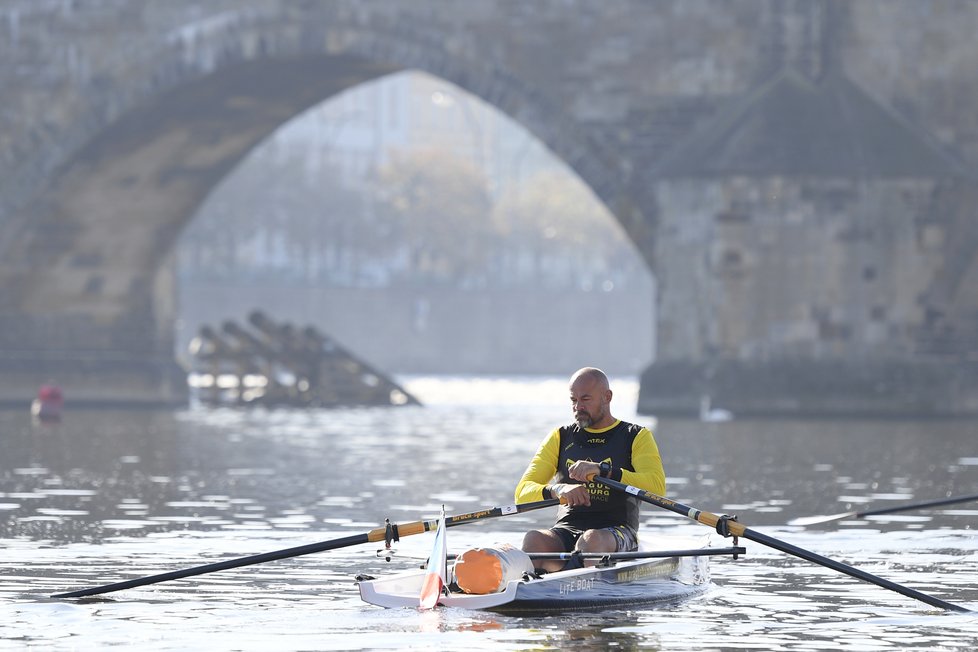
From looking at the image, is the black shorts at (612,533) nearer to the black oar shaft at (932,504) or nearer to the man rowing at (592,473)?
the man rowing at (592,473)

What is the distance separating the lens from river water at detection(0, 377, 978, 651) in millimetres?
12211

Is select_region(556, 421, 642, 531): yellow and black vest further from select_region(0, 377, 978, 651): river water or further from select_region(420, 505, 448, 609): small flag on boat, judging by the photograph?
select_region(420, 505, 448, 609): small flag on boat

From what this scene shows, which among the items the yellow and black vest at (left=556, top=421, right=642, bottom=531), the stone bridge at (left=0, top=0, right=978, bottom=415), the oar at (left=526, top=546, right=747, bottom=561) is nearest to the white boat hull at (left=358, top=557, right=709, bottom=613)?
the oar at (left=526, top=546, right=747, bottom=561)

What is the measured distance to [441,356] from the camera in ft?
273

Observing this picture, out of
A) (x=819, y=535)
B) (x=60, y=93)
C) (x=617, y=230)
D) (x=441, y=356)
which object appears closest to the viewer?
(x=819, y=535)

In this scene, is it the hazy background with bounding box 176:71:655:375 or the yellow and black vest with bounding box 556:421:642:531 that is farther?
the hazy background with bounding box 176:71:655:375

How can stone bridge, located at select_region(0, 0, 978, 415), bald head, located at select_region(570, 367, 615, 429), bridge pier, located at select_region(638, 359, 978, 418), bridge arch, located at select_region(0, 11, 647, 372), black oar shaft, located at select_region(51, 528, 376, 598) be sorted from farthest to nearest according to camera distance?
bridge arch, located at select_region(0, 11, 647, 372)
stone bridge, located at select_region(0, 0, 978, 415)
bridge pier, located at select_region(638, 359, 978, 418)
bald head, located at select_region(570, 367, 615, 429)
black oar shaft, located at select_region(51, 528, 376, 598)

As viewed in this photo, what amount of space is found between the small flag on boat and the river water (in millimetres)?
130

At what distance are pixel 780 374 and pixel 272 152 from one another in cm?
4900

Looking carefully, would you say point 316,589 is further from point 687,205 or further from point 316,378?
point 316,378

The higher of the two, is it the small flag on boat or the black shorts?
the black shorts

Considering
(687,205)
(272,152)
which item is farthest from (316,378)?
(272,152)

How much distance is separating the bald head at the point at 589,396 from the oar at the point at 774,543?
39 cm

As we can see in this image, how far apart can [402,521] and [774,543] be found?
19.3 ft
